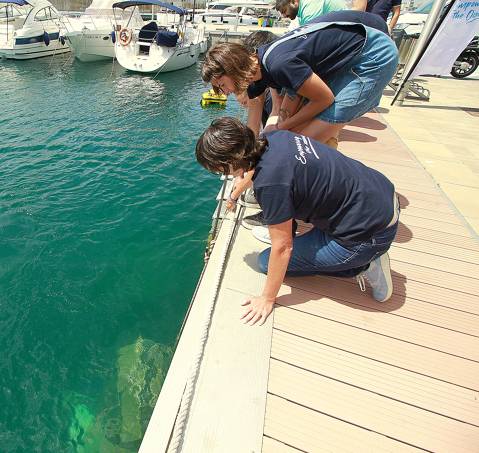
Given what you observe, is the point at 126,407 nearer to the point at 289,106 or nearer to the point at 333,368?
the point at 333,368

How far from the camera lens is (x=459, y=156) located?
16.9 feet

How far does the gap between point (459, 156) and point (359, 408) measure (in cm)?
495

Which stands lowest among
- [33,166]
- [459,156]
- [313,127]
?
[33,166]

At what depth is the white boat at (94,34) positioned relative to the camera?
739 inches

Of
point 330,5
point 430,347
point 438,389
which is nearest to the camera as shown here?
point 438,389

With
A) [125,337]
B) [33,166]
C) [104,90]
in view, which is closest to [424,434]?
[125,337]

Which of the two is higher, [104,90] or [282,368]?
[282,368]

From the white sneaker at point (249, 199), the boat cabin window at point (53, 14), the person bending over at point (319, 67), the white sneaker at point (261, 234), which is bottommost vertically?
the boat cabin window at point (53, 14)

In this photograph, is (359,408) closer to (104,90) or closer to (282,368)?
(282,368)

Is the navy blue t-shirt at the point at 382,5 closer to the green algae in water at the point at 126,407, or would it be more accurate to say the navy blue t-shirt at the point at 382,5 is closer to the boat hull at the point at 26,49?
the green algae in water at the point at 126,407

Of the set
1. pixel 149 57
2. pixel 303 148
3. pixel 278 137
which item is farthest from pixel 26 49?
pixel 303 148

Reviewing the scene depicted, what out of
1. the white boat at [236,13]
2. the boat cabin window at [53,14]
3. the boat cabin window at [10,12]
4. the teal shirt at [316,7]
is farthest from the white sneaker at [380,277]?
the white boat at [236,13]

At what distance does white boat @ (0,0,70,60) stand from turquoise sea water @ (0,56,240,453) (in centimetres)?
1112

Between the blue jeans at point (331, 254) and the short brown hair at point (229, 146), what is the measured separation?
0.84m
